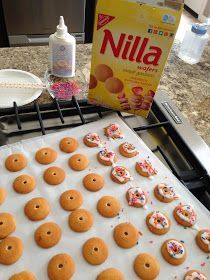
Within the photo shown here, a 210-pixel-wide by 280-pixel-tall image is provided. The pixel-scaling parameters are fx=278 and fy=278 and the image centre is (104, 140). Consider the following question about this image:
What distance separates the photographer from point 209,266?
511 millimetres

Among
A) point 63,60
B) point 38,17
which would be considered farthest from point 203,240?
point 38,17

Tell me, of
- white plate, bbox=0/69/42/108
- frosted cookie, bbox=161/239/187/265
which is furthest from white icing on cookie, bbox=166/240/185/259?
white plate, bbox=0/69/42/108

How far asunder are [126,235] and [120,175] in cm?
14

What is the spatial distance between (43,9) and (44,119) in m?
1.36

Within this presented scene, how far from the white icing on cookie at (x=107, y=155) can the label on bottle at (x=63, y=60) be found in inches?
13.0

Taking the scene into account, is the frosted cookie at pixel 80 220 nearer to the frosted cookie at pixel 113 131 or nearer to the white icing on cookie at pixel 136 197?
the white icing on cookie at pixel 136 197

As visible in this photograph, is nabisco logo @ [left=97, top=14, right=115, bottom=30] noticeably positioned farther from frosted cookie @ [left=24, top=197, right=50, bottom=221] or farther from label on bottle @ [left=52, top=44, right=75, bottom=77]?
frosted cookie @ [left=24, top=197, right=50, bottom=221]

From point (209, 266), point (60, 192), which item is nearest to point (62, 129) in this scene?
point (60, 192)

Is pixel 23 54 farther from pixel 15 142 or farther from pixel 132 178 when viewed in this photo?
pixel 132 178

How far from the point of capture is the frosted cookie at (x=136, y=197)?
583 millimetres

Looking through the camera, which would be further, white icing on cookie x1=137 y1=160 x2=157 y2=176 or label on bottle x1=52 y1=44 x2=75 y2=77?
label on bottle x1=52 y1=44 x2=75 y2=77

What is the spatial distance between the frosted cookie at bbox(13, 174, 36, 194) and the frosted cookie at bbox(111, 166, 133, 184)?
176 millimetres

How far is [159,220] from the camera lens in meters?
0.56

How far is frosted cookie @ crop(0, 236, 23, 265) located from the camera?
48 centimetres
